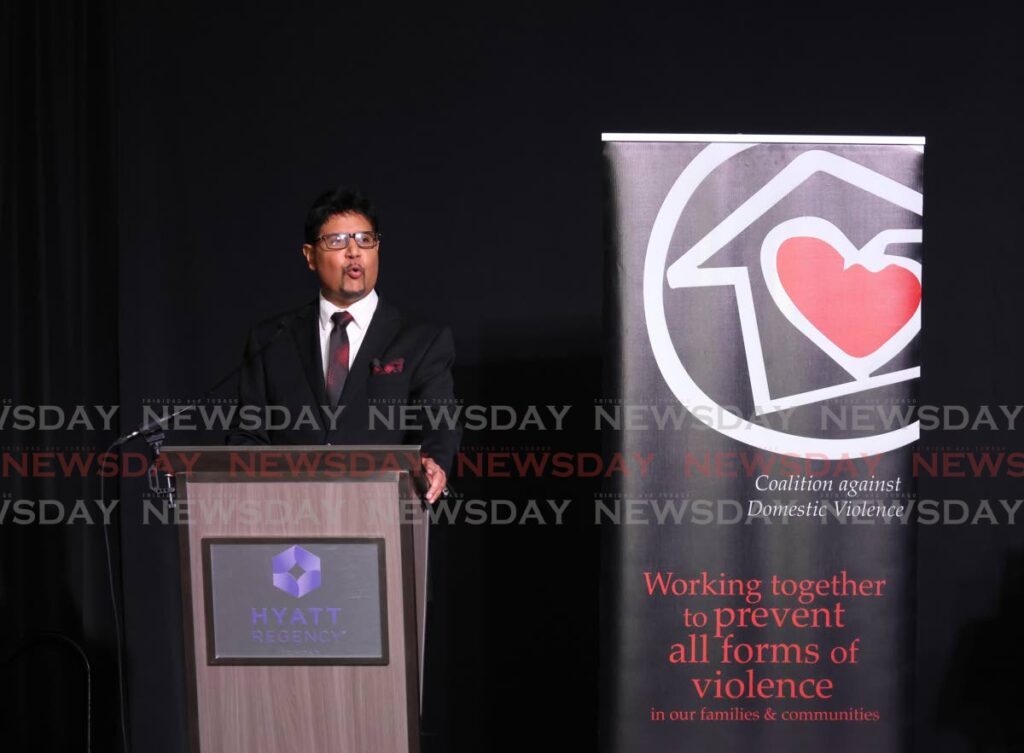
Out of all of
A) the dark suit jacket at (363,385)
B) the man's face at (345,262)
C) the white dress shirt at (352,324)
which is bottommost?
the dark suit jacket at (363,385)

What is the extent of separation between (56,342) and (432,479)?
185 cm

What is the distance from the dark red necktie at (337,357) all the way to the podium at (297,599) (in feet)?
2.09

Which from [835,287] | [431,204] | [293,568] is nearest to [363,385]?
[293,568]

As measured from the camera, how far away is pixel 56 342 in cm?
359

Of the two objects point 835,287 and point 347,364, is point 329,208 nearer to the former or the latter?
point 347,364

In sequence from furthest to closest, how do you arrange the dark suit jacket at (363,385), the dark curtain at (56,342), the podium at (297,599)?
the dark curtain at (56,342) < the dark suit jacket at (363,385) < the podium at (297,599)

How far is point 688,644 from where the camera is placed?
100 inches

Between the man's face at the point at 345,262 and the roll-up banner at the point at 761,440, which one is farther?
the man's face at the point at 345,262

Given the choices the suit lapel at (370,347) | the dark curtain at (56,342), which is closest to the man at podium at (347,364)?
the suit lapel at (370,347)

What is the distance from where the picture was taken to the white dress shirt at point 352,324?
282 cm

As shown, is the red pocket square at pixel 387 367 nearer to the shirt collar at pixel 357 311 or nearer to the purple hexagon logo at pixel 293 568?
the shirt collar at pixel 357 311

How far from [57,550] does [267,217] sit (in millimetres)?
1369

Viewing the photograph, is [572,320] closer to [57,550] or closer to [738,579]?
[738,579]

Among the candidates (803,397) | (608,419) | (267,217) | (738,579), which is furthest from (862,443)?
(267,217)
